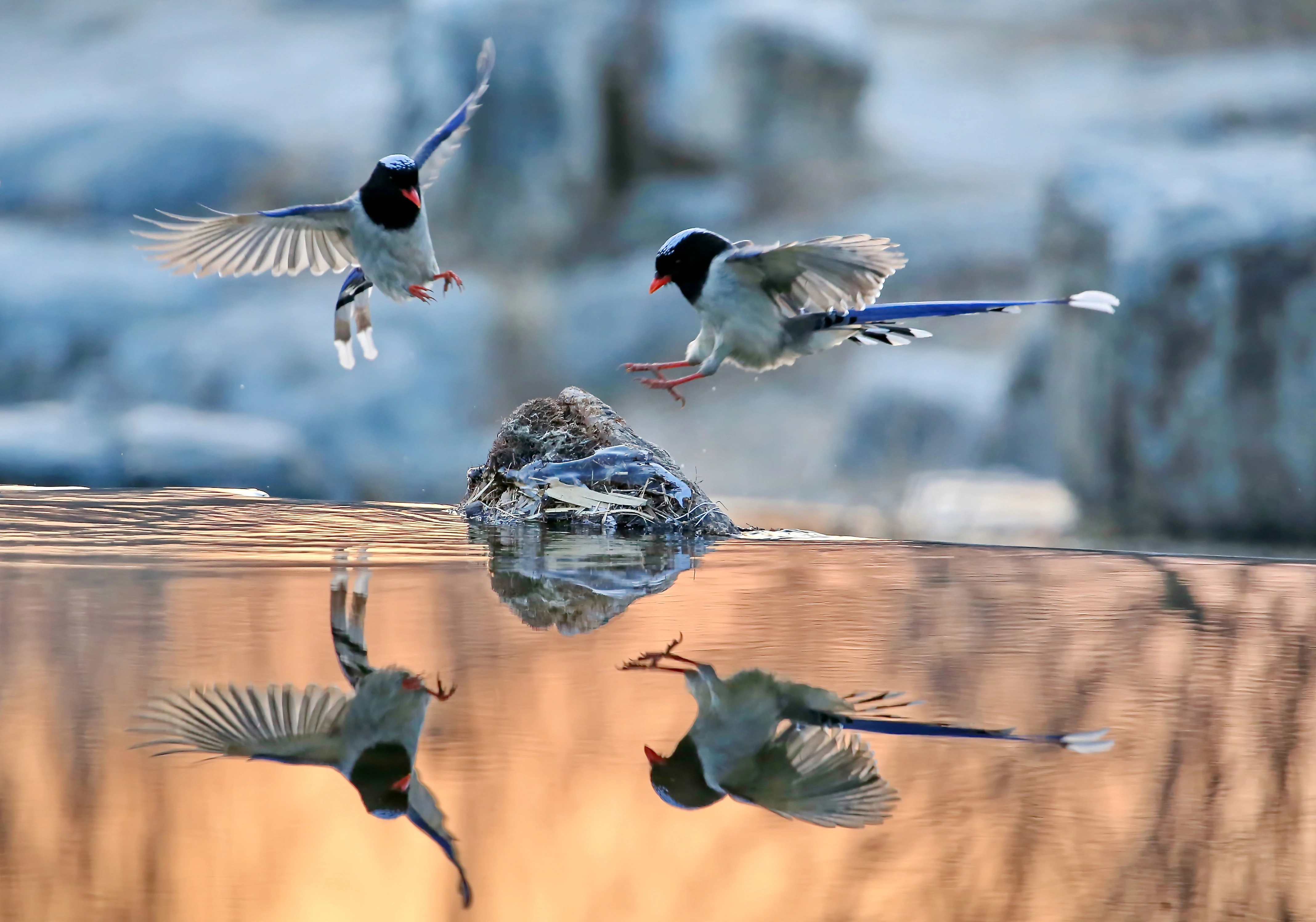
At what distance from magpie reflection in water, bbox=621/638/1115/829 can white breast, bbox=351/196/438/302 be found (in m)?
2.22

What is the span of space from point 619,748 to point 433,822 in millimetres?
458

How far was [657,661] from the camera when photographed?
295 centimetres

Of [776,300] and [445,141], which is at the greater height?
[445,141]

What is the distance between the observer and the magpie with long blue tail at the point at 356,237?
4430 millimetres

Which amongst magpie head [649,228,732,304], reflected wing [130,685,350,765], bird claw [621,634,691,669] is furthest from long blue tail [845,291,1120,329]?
reflected wing [130,685,350,765]

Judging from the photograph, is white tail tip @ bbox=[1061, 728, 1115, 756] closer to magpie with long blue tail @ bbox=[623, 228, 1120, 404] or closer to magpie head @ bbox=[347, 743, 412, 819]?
magpie head @ bbox=[347, 743, 412, 819]

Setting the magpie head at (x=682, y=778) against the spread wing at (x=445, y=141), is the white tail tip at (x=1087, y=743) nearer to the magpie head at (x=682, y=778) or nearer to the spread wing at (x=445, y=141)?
the magpie head at (x=682, y=778)

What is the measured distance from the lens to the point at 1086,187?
8164mm

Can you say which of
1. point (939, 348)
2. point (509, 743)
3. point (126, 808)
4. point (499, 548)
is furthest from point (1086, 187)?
point (126, 808)

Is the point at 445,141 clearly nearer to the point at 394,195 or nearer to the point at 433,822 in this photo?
the point at 394,195

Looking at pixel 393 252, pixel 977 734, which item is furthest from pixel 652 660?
pixel 393 252

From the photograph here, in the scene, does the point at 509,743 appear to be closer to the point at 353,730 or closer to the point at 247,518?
the point at 353,730

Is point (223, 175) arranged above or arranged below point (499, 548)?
above

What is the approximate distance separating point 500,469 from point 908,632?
259 centimetres
